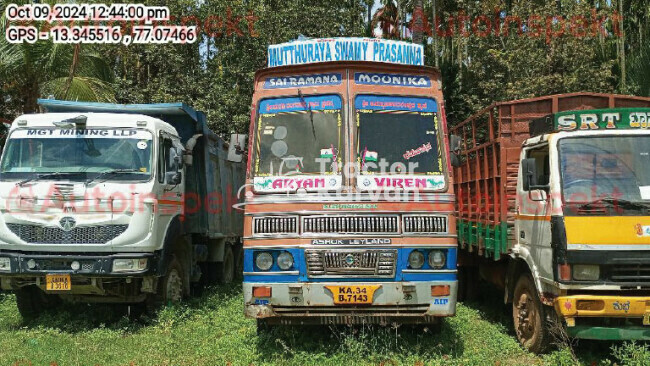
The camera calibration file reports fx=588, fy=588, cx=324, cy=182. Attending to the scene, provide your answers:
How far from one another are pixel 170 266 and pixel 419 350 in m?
4.02

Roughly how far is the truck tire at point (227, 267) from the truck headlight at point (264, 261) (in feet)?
20.3

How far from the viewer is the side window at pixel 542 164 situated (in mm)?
6333

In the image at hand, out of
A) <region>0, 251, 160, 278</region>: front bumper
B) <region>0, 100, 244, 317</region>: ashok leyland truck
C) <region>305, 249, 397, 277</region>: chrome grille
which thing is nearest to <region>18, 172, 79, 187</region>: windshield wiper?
<region>0, 100, 244, 317</region>: ashok leyland truck

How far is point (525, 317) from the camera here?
7035mm

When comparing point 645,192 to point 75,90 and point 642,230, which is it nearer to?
point 642,230

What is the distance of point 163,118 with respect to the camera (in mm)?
9758

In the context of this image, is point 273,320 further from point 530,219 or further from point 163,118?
point 163,118

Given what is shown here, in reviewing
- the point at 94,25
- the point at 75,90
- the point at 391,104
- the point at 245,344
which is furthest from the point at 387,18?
the point at 245,344

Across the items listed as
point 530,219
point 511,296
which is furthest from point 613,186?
point 511,296

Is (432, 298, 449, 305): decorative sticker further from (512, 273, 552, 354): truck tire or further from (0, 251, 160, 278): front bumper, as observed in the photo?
(0, 251, 160, 278): front bumper

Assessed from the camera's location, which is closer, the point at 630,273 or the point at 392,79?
the point at 630,273

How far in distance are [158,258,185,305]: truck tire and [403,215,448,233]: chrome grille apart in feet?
12.6

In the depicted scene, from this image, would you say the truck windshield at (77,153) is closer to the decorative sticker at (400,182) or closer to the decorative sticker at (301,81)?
the decorative sticker at (301,81)

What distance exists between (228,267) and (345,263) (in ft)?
23.9
